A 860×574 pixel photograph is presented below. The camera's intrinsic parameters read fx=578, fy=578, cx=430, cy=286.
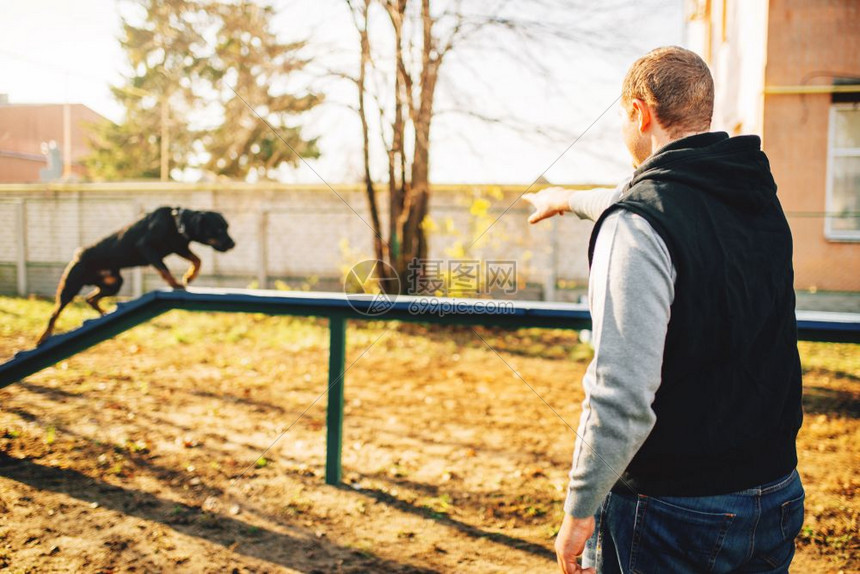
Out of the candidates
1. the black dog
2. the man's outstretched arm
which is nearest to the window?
the man's outstretched arm

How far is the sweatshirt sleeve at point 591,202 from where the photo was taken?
1.56 meters

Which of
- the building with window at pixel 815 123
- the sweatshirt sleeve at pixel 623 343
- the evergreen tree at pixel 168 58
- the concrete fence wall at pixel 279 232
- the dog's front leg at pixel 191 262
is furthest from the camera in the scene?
the concrete fence wall at pixel 279 232

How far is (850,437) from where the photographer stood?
411cm

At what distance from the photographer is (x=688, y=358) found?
100 centimetres

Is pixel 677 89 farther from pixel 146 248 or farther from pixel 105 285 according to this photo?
pixel 105 285

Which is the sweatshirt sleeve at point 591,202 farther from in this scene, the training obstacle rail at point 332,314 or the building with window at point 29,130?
the building with window at point 29,130

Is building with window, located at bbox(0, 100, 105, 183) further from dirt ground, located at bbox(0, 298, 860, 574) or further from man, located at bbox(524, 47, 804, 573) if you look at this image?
man, located at bbox(524, 47, 804, 573)

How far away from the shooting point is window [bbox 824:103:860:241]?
774 cm

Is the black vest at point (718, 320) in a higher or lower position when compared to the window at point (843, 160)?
lower

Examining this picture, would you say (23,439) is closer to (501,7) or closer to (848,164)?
(501,7)

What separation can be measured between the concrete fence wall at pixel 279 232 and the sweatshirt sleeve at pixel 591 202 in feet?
18.7

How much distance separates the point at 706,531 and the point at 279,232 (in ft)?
Result: 31.1

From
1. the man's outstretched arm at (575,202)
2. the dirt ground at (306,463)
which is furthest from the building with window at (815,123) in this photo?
the man's outstretched arm at (575,202)

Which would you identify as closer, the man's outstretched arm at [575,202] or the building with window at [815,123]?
the man's outstretched arm at [575,202]
